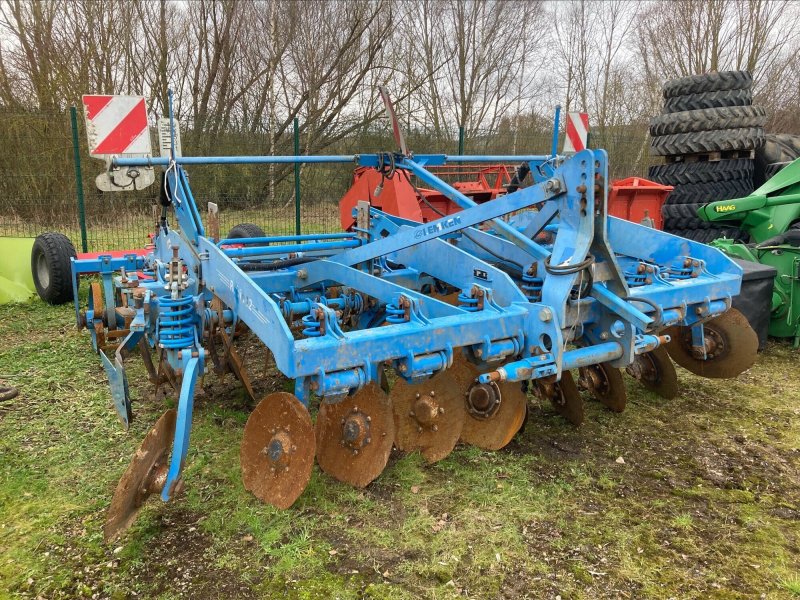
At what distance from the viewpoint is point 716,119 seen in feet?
23.5

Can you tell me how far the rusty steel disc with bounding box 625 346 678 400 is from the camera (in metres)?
4.03

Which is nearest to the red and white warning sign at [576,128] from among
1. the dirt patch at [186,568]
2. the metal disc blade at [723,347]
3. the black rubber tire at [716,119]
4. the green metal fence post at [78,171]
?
the metal disc blade at [723,347]

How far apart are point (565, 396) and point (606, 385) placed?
34 cm

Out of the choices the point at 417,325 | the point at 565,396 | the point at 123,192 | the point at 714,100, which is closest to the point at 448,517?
the point at 417,325

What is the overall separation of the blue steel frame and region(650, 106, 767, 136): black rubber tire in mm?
3893

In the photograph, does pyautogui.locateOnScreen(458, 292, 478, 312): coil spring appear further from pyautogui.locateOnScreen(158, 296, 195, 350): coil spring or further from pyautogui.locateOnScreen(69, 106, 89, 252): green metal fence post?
pyautogui.locateOnScreen(69, 106, 89, 252): green metal fence post

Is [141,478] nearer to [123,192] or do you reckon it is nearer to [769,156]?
[769,156]

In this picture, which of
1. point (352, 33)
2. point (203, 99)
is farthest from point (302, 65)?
point (203, 99)

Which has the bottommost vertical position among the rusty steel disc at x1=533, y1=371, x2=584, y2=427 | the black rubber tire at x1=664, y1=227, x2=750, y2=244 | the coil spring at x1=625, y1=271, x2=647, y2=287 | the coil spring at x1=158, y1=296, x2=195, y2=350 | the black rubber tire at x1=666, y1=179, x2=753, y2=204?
the rusty steel disc at x1=533, y1=371, x2=584, y2=427

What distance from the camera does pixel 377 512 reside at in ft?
9.16

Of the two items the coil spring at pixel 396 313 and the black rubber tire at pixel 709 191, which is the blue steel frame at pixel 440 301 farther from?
the black rubber tire at pixel 709 191

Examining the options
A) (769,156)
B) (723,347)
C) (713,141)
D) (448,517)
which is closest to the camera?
(448,517)

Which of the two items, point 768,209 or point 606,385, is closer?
point 606,385

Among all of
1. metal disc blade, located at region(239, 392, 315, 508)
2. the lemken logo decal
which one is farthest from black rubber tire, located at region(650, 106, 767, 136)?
metal disc blade, located at region(239, 392, 315, 508)
